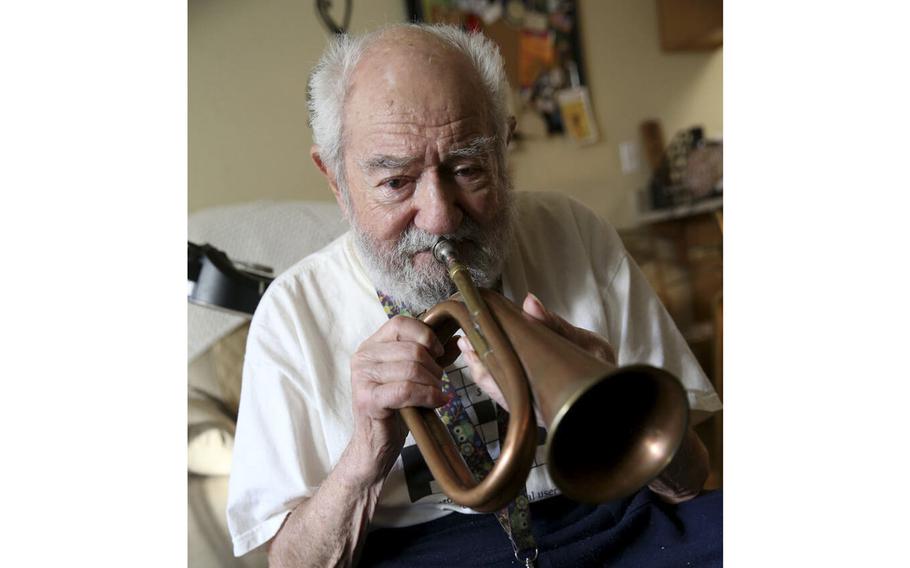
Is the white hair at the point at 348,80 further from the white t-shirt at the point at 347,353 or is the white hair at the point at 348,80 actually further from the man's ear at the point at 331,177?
the white t-shirt at the point at 347,353

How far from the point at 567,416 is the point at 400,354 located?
7.7 inches

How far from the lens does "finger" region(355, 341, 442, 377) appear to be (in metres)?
0.77

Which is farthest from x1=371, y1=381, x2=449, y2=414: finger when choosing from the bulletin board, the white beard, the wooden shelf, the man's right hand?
the wooden shelf

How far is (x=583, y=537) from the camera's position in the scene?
0.95m

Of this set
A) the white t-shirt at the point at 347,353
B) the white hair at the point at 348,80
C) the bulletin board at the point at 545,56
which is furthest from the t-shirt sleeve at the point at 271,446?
the bulletin board at the point at 545,56

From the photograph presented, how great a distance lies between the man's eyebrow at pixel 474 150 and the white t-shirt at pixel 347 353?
0.20 metres

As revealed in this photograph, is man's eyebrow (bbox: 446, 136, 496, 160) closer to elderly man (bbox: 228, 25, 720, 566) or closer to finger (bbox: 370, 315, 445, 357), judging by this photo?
elderly man (bbox: 228, 25, 720, 566)

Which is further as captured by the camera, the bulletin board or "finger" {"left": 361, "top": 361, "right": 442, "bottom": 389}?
the bulletin board

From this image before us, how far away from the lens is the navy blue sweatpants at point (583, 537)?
0.91 meters

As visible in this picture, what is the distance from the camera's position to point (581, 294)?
1.07 meters

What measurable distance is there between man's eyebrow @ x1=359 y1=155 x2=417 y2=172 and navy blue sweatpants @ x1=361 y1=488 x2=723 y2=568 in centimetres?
46
